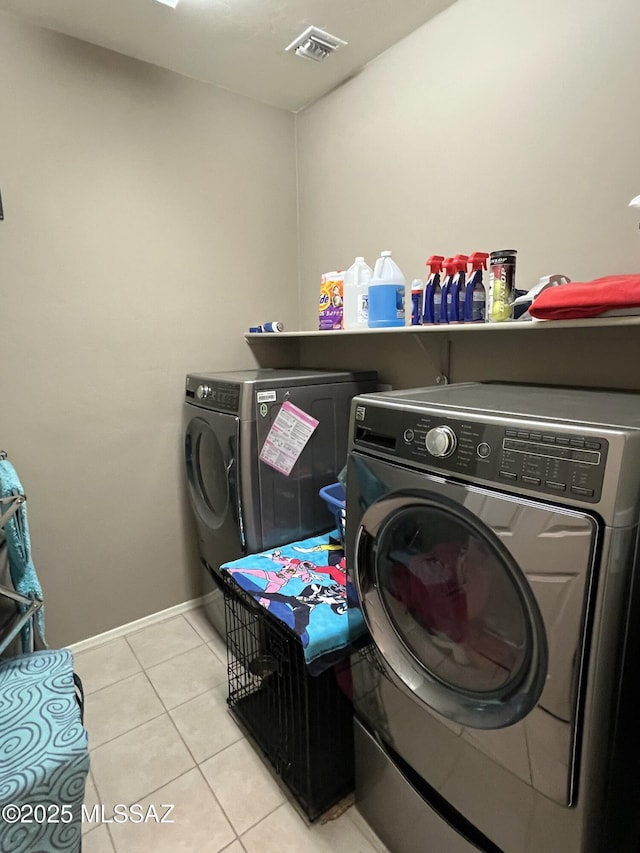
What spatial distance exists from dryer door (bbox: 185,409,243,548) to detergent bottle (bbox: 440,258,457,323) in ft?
2.63

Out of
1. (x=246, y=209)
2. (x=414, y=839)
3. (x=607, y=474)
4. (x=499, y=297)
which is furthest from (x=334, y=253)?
(x=414, y=839)

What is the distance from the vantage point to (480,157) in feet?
5.18

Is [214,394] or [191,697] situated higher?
[214,394]

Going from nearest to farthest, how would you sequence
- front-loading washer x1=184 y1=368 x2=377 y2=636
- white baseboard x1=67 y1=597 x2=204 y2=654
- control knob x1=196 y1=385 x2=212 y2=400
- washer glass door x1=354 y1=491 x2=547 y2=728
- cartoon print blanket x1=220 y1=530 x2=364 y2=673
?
washer glass door x1=354 y1=491 x2=547 y2=728 < cartoon print blanket x1=220 y1=530 x2=364 y2=673 < front-loading washer x1=184 y1=368 x2=377 y2=636 < control knob x1=196 y1=385 x2=212 y2=400 < white baseboard x1=67 y1=597 x2=204 y2=654

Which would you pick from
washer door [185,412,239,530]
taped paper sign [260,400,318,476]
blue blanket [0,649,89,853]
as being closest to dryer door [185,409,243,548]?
washer door [185,412,239,530]

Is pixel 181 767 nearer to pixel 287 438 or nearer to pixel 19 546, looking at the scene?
pixel 19 546

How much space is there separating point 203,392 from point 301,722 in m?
1.23

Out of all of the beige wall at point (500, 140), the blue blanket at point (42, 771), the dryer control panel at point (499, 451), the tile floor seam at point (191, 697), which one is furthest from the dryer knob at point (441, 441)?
the tile floor seam at point (191, 697)

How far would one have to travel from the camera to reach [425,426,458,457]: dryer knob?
34.9 inches

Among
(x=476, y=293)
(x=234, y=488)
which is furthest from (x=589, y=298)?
(x=234, y=488)

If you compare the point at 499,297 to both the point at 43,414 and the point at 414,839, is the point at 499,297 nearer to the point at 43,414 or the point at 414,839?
the point at 414,839

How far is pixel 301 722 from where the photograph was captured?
53.8 inches

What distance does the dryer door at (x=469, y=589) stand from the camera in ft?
2.45

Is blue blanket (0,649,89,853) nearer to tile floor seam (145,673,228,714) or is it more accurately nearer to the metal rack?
the metal rack
